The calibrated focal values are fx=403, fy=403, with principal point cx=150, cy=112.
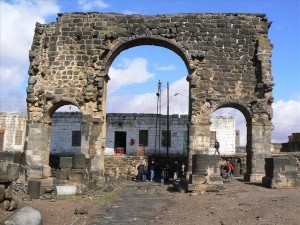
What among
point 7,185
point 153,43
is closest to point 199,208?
point 7,185

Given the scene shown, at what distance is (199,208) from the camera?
31.9ft

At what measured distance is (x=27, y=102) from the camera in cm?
1791

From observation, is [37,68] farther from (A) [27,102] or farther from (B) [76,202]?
(B) [76,202]

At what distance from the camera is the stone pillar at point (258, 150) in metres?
16.8

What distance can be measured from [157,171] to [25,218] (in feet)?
63.1

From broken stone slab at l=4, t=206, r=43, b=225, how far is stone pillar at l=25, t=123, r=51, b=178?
1059cm

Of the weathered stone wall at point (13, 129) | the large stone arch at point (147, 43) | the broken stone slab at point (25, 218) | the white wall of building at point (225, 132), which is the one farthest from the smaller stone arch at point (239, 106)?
the weathered stone wall at point (13, 129)

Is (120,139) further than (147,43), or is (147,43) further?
(120,139)

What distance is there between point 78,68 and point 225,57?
6583mm

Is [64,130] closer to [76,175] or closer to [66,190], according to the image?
[76,175]

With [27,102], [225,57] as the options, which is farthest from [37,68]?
[225,57]

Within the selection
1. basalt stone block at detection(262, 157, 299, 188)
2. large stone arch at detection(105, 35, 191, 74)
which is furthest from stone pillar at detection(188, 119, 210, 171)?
basalt stone block at detection(262, 157, 299, 188)

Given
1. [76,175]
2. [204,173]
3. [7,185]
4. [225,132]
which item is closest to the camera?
[7,185]

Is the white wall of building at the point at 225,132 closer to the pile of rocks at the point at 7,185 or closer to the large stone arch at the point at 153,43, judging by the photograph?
the large stone arch at the point at 153,43
